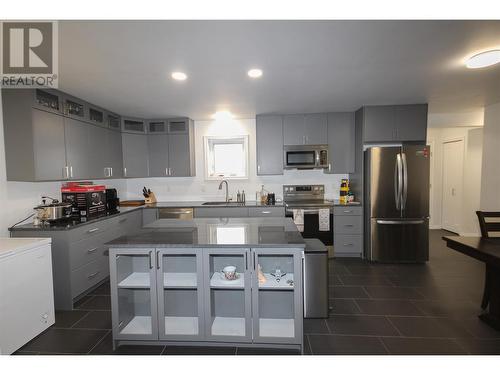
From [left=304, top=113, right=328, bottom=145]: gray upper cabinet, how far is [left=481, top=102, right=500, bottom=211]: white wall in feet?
8.47

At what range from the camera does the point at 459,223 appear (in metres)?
5.50

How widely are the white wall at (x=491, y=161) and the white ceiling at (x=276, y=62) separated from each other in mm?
423

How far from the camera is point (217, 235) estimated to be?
2.14 metres

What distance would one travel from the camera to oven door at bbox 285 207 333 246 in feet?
13.3

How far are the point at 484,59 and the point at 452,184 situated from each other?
13.9 feet

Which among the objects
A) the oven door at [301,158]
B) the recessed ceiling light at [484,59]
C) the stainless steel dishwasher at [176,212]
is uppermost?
the recessed ceiling light at [484,59]

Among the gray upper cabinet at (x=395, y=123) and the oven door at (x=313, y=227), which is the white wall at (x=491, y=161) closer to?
the gray upper cabinet at (x=395, y=123)

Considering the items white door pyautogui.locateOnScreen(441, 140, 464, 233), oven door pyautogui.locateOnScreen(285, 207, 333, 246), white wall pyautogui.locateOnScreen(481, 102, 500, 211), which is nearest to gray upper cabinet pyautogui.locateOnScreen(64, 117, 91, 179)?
oven door pyautogui.locateOnScreen(285, 207, 333, 246)

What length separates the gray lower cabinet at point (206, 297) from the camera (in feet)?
6.30

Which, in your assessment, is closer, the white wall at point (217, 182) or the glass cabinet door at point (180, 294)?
the glass cabinet door at point (180, 294)

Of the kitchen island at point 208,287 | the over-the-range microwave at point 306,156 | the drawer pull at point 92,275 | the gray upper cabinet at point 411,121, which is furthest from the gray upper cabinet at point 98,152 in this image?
the gray upper cabinet at point 411,121

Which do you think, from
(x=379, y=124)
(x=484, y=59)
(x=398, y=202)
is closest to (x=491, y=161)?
(x=398, y=202)

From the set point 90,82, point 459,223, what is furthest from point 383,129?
point 90,82

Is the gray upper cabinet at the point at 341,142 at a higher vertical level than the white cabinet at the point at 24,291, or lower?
higher
